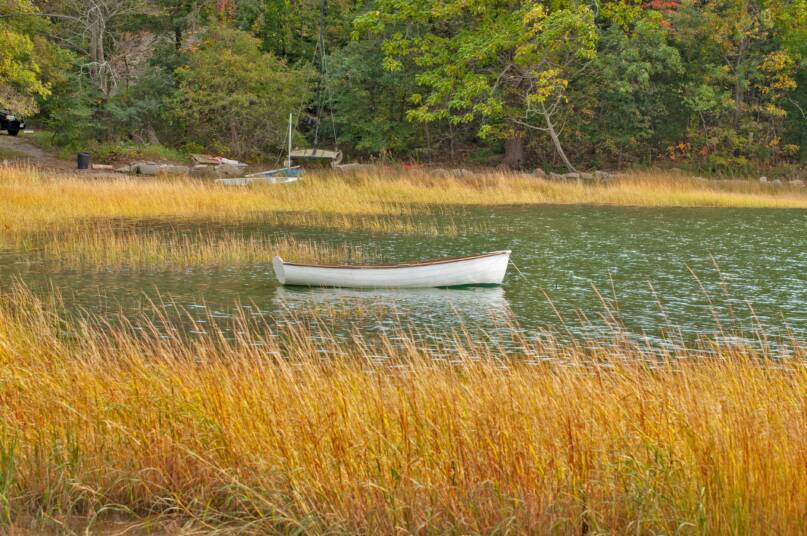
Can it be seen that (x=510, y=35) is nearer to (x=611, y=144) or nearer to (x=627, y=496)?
(x=611, y=144)

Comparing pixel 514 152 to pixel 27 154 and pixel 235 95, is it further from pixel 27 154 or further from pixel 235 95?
pixel 27 154

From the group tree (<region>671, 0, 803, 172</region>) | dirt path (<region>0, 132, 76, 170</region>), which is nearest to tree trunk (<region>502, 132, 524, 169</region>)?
tree (<region>671, 0, 803, 172</region>)

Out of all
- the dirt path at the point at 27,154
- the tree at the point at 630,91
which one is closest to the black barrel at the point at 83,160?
the dirt path at the point at 27,154

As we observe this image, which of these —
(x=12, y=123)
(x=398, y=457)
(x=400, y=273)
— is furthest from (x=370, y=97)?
(x=398, y=457)

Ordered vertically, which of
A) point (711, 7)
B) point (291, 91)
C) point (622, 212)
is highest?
point (711, 7)

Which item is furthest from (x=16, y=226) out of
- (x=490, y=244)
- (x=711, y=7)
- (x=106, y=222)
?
(x=711, y=7)

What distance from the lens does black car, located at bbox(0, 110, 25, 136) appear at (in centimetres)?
4569

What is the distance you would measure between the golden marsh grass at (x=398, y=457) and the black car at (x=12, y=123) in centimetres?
4204

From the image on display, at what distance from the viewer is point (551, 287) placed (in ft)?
54.9

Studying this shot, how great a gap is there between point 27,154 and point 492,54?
2004 cm

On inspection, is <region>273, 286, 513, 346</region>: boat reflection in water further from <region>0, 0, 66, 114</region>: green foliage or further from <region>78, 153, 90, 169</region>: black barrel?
<region>78, 153, 90, 169</region>: black barrel

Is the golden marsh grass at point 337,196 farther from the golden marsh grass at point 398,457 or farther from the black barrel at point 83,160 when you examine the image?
the golden marsh grass at point 398,457

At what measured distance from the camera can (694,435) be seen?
5617mm

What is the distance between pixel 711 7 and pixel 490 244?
87.1 feet
